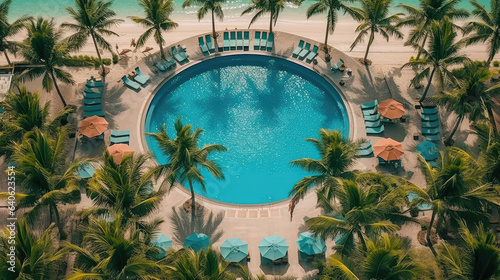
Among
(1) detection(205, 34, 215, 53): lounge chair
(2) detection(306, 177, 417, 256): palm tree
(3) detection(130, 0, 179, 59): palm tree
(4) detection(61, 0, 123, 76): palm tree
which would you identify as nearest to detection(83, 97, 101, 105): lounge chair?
(4) detection(61, 0, 123, 76): palm tree

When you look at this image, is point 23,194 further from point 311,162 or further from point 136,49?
point 136,49

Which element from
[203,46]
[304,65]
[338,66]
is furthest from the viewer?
[203,46]

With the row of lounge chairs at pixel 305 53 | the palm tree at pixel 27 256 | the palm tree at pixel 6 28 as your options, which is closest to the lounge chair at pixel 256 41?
the row of lounge chairs at pixel 305 53

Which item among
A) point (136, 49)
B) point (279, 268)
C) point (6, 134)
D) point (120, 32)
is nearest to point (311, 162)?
point (279, 268)

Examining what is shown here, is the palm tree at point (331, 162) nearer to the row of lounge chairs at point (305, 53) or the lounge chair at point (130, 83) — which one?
the row of lounge chairs at point (305, 53)

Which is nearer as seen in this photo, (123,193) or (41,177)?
(123,193)

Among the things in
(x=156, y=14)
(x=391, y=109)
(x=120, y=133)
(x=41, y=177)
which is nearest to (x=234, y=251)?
(x=41, y=177)

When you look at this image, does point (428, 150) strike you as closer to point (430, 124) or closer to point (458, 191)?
point (430, 124)
